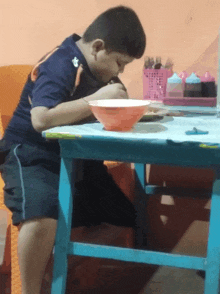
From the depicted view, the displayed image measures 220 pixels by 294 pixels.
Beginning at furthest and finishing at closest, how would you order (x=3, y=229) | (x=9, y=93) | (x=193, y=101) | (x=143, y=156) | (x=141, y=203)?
(x=3, y=229), (x=141, y=203), (x=9, y=93), (x=193, y=101), (x=143, y=156)

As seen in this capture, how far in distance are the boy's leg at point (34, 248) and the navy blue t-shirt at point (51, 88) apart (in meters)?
0.23

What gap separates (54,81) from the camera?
37.8 inches

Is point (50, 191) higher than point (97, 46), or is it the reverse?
point (97, 46)

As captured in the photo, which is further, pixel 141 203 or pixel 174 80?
pixel 141 203

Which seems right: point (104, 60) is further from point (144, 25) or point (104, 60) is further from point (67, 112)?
point (144, 25)

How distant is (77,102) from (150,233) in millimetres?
839

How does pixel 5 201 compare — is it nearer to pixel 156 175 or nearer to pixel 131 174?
pixel 131 174

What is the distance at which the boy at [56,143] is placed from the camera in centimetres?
94

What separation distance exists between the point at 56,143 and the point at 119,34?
356 mm

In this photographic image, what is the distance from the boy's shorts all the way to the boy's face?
277 millimetres

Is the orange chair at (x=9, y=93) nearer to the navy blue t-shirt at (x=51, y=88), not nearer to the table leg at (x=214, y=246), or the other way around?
the navy blue t-shirt at (x=51, y=88)

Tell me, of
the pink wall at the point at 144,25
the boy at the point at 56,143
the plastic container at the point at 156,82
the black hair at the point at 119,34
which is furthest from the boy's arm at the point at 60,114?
the pink wall at the point at 144,25

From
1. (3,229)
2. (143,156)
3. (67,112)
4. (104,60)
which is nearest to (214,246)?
(143,156)

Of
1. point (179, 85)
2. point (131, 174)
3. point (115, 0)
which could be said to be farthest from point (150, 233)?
point (115, 0)
